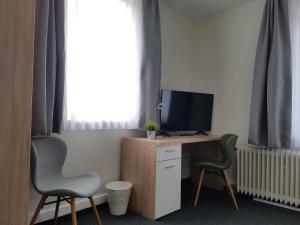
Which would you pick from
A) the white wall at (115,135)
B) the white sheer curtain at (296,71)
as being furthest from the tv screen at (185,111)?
the white sheer curtain at (296,71)

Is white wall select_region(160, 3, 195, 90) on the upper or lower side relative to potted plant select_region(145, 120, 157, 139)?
upper

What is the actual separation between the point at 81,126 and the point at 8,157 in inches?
43.1

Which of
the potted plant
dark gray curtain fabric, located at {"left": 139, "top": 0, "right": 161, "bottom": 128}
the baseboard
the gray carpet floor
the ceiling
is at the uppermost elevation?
the ceiling

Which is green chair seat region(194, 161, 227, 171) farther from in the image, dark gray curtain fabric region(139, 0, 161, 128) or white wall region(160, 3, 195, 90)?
white wall region(160, 3, 195, 90)

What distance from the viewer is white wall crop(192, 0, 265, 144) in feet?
10.2

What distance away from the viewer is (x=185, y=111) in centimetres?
312

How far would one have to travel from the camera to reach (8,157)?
1194 mm

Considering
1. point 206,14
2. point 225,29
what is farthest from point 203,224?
point 206,14

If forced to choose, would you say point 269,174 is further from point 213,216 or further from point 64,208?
point 64,208

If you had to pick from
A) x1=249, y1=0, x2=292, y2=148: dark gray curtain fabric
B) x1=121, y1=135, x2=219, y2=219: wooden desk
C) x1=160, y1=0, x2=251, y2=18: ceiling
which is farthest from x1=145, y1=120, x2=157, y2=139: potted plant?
x1=160, y1=0, x2=251, y2=18: ceiling

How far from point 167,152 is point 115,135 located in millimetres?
629

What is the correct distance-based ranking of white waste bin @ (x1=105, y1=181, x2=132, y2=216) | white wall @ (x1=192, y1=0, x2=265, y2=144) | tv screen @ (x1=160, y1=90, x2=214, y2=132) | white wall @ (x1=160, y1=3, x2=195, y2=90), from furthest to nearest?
white wall @ (x1=160, y1=3, x2=195, y2=90), white wall @ (x1=192, y1=0, x2=265, y2=144), tv screen @ (x1=160, y1=90, x2=214, y2=132), white waste bin @ (x1=105, y1=181, x2=132, y2=216)

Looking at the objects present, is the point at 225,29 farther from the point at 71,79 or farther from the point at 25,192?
the point at 25,192

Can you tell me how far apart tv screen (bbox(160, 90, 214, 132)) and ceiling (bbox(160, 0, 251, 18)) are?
45.9 inches
